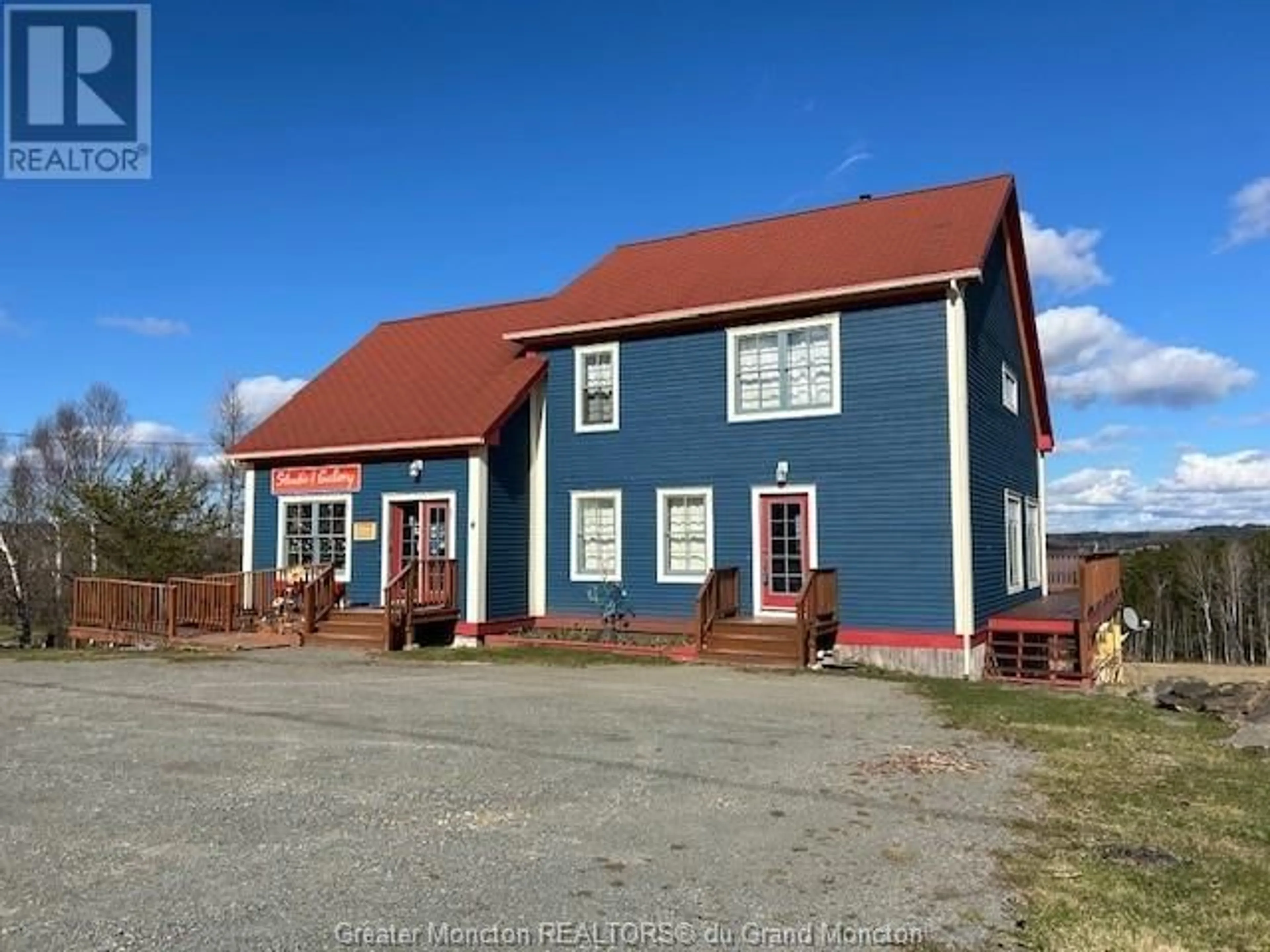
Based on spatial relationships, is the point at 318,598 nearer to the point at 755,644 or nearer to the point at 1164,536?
the point at 755,644

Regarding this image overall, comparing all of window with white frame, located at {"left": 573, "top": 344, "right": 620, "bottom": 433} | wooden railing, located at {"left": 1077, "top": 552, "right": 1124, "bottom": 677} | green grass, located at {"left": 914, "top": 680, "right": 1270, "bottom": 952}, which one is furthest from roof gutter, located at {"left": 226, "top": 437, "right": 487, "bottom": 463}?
green grass, located at {"left": 914, "top": 680, "right": 1270, "bottom": 952}

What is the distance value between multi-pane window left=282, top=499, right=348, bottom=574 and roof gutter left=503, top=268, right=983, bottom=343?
4.91m

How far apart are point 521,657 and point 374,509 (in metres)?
5.07

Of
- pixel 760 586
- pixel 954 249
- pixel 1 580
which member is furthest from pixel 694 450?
pixel 1 580

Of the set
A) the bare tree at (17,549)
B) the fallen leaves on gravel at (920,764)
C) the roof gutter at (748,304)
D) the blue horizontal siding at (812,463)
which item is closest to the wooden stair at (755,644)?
the blue horizontal siding at (812,463)

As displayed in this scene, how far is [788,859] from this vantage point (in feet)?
18.6

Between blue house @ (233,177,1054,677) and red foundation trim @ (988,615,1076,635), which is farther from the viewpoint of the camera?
blue house @ (233,177,1054,677)

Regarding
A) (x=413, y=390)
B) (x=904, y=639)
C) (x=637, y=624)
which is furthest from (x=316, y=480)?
(x=904, y=639)

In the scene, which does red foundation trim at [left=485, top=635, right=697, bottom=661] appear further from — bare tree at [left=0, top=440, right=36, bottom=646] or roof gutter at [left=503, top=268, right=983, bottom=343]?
bare tree at [left=0, top=440, right=36, bottom=646]

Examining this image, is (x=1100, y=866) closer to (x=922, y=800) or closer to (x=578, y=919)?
(x=922, y=800)

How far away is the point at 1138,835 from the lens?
6355 millimetres

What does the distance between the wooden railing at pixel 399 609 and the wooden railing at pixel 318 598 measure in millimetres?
1783

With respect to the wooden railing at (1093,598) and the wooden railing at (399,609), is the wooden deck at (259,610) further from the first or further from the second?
the wooden railing at (1093,598)

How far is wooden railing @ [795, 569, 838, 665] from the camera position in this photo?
1527cm
